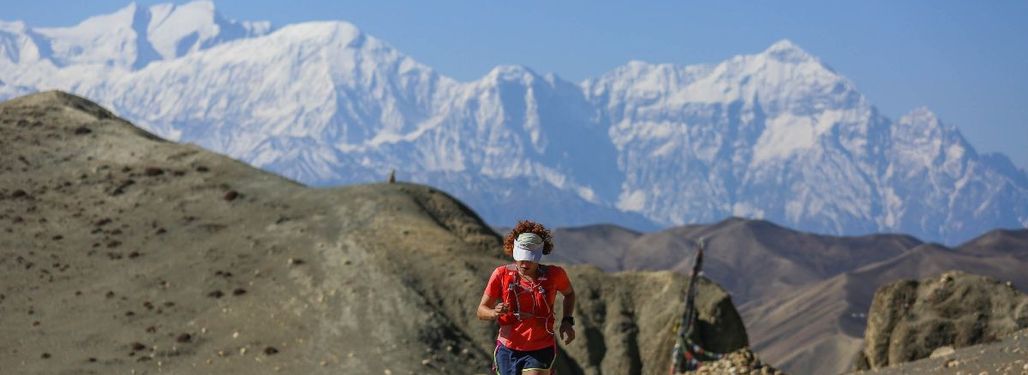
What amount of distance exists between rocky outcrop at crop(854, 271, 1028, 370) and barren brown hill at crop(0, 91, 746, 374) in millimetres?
15298

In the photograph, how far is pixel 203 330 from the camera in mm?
62031

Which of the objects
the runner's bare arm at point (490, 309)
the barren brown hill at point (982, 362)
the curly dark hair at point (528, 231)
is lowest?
the barren brown hill at point (982, 362)

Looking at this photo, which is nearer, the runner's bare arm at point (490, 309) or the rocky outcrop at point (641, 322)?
the runner's bare arm at point (490, 309)

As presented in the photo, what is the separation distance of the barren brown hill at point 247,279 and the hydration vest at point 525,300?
126ft

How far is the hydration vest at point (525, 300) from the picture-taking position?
20203 mm

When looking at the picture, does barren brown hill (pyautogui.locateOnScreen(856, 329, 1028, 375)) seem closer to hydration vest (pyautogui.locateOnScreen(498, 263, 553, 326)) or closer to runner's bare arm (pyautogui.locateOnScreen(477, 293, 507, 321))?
hydration vest (pyautogui.locateOnScreen(498, 263, 553, 326))

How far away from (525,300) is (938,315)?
36342 mm

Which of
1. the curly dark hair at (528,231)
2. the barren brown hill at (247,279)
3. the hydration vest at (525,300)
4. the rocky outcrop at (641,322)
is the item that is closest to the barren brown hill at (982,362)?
the hydration vest at (525,300)

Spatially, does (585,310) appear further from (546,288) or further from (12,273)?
(546,288)

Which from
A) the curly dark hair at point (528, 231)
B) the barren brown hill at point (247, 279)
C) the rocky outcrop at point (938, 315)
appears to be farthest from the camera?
the barren brown hill at point (247, 279)

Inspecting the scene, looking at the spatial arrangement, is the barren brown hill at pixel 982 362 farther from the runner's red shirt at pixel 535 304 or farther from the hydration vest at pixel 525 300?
the hydration vest at pixel 525 300

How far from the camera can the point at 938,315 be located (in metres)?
52.8

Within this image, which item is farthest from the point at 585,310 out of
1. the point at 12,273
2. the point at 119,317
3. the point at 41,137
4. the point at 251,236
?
the point at 41,137

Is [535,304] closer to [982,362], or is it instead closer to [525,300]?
[525,300]
